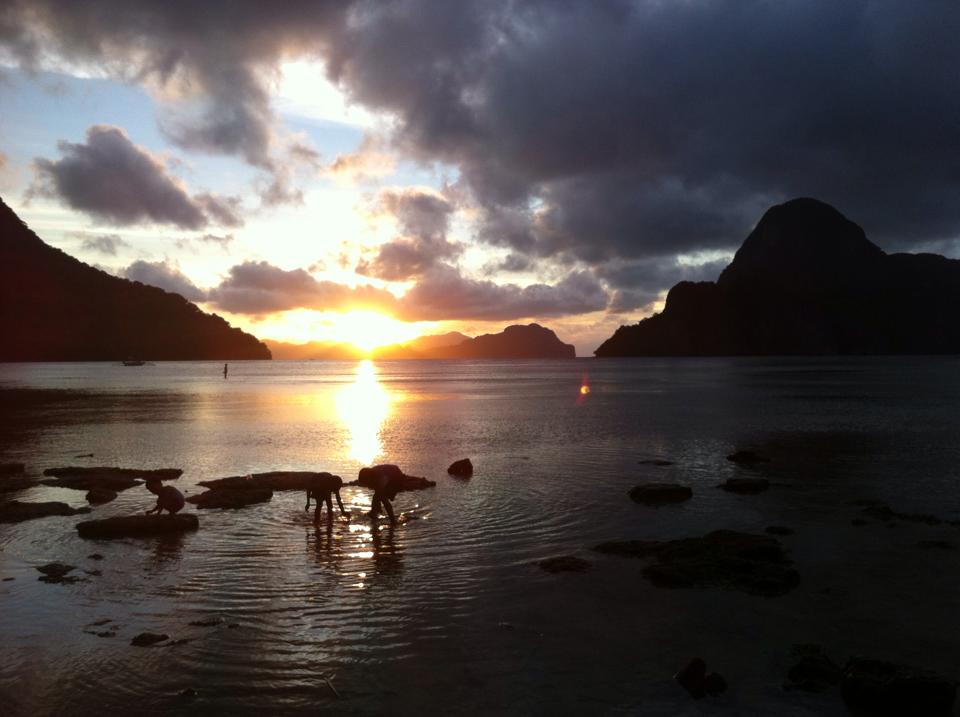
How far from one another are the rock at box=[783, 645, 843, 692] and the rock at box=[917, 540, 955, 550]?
30.6 ft

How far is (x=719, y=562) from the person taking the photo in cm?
1548

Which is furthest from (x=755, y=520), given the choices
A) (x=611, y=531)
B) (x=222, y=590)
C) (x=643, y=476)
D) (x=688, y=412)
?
(x=688, y=412)

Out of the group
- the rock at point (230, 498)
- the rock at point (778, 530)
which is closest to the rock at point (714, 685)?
the rock at point (778, 530)

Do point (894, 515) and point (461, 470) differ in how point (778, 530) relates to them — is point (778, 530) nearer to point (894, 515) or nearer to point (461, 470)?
→ point (894, 515)

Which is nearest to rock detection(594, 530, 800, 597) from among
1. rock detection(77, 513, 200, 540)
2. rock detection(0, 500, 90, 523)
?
rock detection(77, 513, 200, 540)

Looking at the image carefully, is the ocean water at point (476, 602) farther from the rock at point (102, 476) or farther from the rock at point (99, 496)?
the rock at point (102, 476)

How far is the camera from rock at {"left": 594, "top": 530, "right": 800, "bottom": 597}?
14383 mm

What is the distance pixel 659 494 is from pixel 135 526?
18.6m

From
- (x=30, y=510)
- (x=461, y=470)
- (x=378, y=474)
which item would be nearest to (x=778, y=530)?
(x=378, y=474)

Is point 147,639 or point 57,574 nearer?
point 147,639

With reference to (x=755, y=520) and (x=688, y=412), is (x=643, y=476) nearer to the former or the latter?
(x=755, y=520)

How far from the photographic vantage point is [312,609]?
12703 mm

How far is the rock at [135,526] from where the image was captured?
1848 centimetres

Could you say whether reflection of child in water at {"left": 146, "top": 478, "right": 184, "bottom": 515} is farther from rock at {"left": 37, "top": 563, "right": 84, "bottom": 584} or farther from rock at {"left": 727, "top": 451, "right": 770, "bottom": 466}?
rock at {"left": 727, "top": 451, "right": 770, "bottom": 466}
